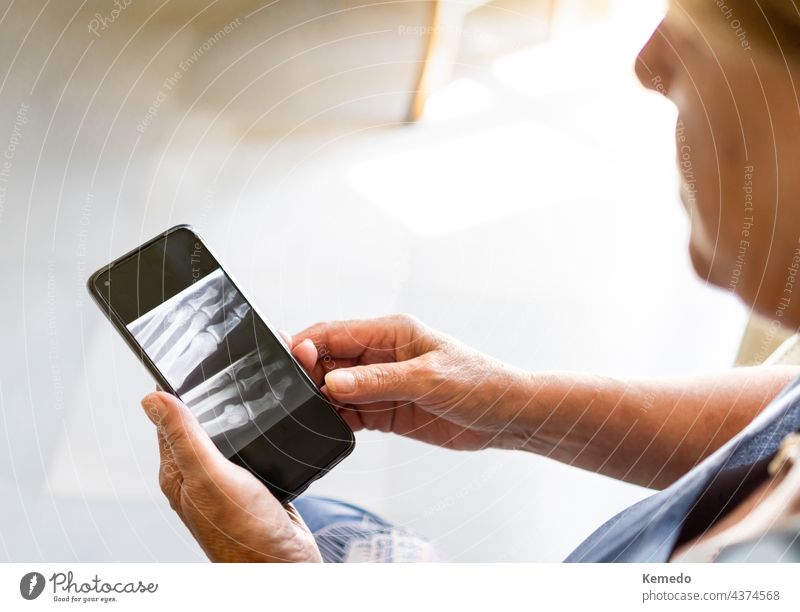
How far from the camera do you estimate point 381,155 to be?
1.11 ft

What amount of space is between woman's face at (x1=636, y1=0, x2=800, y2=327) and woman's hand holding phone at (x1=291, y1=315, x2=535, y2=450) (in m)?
0.13

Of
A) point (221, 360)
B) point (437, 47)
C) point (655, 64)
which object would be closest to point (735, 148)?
point (655, 64)

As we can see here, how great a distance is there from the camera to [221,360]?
318 millimetres

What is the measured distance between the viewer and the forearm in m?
0.37

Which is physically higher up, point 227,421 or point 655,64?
point 655,64

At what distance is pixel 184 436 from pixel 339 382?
0.24ft

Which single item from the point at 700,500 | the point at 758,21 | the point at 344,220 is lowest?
the point at 700,500

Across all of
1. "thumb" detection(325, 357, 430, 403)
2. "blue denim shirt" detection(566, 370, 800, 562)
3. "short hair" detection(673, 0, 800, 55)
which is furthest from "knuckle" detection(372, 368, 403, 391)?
"short hair" detection(673, 0, 800, 55)

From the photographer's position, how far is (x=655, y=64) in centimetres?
36

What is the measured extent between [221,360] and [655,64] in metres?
0.27

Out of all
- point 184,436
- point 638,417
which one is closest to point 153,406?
point 184,436

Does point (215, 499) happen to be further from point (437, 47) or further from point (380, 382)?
point (437, 47)

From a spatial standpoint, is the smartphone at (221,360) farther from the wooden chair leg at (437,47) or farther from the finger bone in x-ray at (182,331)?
the wooden chair leg at (437,47)
